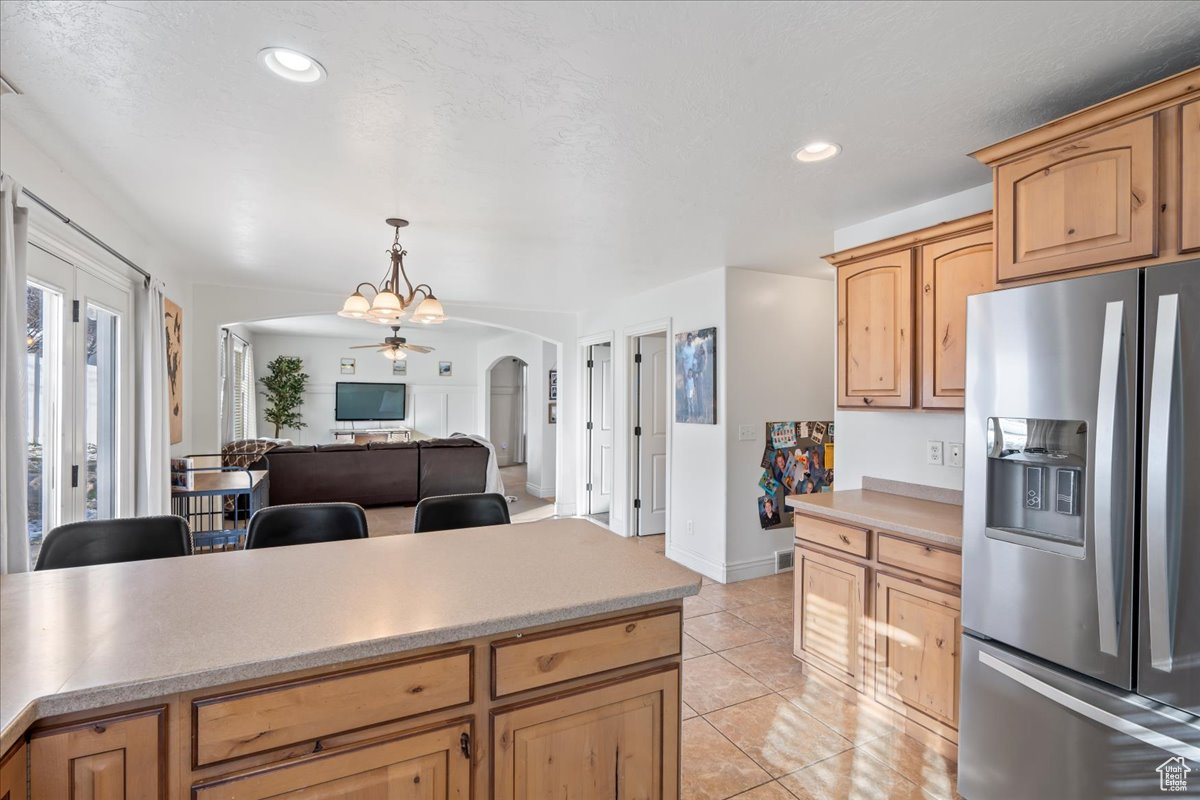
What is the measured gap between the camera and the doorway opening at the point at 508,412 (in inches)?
427

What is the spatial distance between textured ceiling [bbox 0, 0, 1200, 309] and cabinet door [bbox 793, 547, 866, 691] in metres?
1.81

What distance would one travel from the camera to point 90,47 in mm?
1599

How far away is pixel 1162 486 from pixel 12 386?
3643 mm

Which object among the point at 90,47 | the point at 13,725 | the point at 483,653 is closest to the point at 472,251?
the point at 90,47

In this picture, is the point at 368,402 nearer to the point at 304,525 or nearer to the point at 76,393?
the point at 76,393

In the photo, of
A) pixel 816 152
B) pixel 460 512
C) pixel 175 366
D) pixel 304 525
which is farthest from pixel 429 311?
pixel 175 366

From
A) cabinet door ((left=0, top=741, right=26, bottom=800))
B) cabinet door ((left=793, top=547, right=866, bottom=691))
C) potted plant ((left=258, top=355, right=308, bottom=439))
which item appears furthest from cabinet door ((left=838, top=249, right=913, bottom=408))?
potted plant ((left=258, top=355, right=308, bottom=439))

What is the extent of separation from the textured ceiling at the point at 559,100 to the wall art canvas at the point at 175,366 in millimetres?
1341

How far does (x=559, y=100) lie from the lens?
1.87 metres

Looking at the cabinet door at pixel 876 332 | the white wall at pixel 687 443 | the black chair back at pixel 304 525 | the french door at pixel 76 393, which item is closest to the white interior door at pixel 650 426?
the white wall at pixel 687 443

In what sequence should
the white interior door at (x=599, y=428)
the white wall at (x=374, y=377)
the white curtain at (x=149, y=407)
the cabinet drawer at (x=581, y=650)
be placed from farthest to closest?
A: the white wall at (x=374, y=377), the white interior door at (x=599, y=428), the white curtain at (x=149, y=407), the cabinet drawer at (x=581, y=650)

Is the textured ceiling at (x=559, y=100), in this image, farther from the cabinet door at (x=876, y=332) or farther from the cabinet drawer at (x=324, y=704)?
the cabinet drawer at (x=324, y=704)

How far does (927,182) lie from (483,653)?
8.94 ft

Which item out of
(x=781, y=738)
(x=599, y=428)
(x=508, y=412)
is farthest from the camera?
(x=508, y=412)
